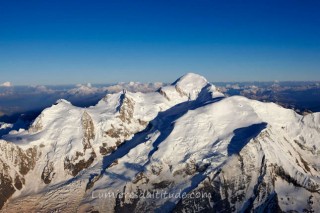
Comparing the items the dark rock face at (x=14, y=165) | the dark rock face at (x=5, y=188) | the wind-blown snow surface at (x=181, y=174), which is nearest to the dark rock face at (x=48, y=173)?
the wind-blown snow surface at (x=181, y=174)

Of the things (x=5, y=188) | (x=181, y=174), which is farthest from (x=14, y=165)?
(x=181, y=174)

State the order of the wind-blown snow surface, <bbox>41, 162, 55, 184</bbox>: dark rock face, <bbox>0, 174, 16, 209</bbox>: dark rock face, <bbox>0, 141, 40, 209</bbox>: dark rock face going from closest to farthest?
1. the wind-blown snow surface
2. <bbox>0, 174, 16, 209</bbox>: dark rock face
3. <bbox>0, 141, 40, 209</bbox>: dark rock face
4. <bbox>41, 162, 55, 184</bbox>: dark rock face

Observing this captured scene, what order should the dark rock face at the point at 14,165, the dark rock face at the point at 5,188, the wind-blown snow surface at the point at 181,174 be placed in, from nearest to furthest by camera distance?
the wind-blown snow surface at the point at 181,174, the dark rock face at the point at 5,188, the dark rock face at the point at 14,165

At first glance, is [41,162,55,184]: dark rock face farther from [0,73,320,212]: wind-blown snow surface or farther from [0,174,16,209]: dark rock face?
[0,174,16,209]: dark rock face

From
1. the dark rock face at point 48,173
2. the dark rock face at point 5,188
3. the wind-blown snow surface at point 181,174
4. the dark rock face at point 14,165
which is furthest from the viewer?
the dark rock face at point 48,173

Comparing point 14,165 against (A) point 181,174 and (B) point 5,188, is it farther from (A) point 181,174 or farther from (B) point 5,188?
(A) point 181,174

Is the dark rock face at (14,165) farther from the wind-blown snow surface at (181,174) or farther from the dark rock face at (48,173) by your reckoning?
the dark rock face at (48,173)

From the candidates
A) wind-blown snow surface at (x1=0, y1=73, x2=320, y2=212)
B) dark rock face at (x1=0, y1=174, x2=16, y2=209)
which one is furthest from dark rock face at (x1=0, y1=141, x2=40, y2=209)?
wind-blown snow surface at (x1=0, y1=73, x2=320, y2=212)

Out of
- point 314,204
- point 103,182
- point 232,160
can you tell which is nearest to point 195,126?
point 232,160

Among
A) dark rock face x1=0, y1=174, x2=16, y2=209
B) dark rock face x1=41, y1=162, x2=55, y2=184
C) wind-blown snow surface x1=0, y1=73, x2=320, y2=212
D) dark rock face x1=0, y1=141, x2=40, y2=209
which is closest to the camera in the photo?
wind-blown snow surface x1=0, y1=73, x2=320, y2=212

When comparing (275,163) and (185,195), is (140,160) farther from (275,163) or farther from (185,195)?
(275,163)

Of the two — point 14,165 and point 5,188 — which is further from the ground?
point 14,165
